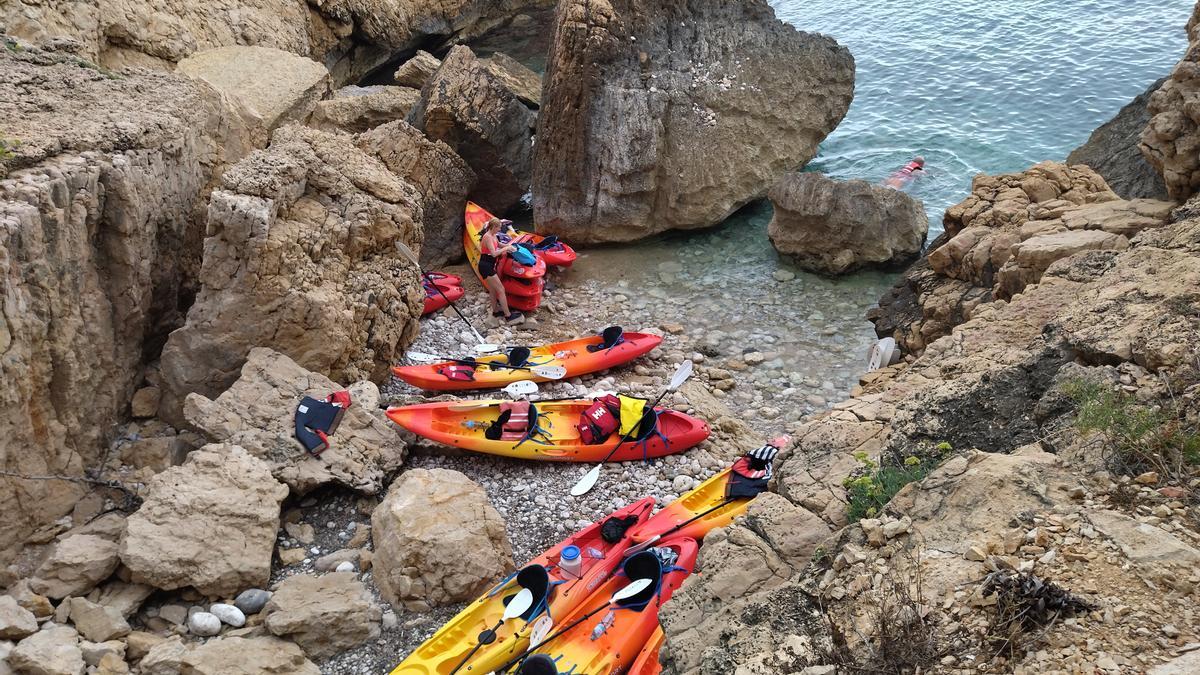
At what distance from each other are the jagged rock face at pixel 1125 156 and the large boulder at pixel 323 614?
8228 mm

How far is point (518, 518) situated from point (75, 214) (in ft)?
13.7

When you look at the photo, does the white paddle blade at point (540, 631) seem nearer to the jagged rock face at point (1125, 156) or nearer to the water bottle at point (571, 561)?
the water bottle at point (571, 561)

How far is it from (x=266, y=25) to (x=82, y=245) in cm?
911

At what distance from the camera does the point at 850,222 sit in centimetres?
1204

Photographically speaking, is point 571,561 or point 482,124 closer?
point 571,561

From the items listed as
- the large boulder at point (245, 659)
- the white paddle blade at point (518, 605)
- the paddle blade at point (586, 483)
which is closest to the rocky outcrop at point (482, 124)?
the paddle blade at point (586, 483)

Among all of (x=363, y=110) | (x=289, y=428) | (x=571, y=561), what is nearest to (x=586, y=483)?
(x=571, y=561)

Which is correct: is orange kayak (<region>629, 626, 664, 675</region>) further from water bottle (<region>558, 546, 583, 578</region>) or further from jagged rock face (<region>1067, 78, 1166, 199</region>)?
jagged rock face (<region>1067, 78, 1166, 199</region>)

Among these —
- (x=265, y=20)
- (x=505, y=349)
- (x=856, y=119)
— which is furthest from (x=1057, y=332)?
(x=265, y=20)

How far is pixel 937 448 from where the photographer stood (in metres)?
4.79

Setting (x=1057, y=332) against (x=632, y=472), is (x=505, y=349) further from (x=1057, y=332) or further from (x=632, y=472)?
(x=1057, y=332)

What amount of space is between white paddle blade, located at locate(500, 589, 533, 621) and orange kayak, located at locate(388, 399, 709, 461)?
209 cm

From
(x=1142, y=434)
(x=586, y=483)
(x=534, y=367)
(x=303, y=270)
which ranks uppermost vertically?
(x=1142, y=434)

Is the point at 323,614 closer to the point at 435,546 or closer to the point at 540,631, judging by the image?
the point at 435,546
